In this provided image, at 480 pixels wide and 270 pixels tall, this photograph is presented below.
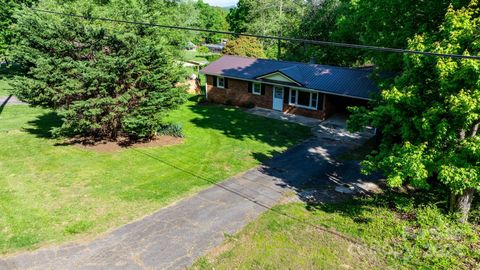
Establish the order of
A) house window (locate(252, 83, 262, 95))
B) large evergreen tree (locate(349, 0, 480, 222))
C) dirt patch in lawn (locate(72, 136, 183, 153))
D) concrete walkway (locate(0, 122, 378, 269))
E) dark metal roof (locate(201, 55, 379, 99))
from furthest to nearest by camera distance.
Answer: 1. house window (locate(252, 83, 262, 95))
2. dark metal roof (locate(201, 55, 379, 99))
3. dirt patch in lawn (locate(72, 136, 183, 153))
4. concrete walkway (locate(0, 122, 378, 269))
5. large evergreen tree (locate(349, 0, 480, 222))

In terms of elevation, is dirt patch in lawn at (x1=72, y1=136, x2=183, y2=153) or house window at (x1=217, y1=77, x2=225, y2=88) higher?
house window at (x1=217, y1=77, x2=225, y2=88)

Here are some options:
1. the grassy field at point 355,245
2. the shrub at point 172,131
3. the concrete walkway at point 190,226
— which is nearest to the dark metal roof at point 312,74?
the concrete walkway at point 190,226

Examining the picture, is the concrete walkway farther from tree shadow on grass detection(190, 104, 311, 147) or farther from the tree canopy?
the tree canopy

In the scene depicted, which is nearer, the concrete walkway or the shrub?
the concrete walkway

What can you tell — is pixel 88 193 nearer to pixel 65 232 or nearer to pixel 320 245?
pixel 65 232

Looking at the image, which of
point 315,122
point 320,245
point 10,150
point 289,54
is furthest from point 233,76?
point 320,245

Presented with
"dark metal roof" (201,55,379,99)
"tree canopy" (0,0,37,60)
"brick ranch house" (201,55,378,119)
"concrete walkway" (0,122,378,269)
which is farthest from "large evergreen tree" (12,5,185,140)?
"tree canopy" (0,0,37,60)

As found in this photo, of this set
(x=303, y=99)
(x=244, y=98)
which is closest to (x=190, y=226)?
(x=303, y=99)

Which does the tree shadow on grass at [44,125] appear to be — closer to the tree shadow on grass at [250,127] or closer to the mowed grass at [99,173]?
the mowed grass at [99,173]
